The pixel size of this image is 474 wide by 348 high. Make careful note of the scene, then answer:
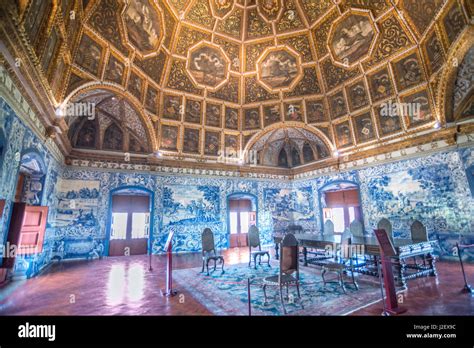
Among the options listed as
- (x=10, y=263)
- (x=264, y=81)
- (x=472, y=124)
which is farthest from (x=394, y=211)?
(x=10, y=263)

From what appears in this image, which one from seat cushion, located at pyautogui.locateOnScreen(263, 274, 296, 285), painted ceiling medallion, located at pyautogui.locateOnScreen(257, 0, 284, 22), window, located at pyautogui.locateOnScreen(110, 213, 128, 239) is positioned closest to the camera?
seat cushion, located at pyautogui.locateOnScreen(263, 274, 296, 285)

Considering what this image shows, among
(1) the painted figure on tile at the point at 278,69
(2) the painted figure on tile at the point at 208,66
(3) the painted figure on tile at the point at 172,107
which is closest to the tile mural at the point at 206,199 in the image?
(3) the painted figure on tile at the point at 172,107

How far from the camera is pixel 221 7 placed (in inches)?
437

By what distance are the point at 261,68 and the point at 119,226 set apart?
11.5 m

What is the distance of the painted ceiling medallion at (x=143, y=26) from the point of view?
8.97m

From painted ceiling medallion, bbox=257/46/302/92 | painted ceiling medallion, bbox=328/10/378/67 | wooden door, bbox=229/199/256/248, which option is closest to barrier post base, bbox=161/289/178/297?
wooden door, bbox=229/199/256/248

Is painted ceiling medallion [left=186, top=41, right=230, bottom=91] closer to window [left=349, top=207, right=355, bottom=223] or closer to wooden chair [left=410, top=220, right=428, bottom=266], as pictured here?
window [left=349, top=207, right=355, bottom=223]

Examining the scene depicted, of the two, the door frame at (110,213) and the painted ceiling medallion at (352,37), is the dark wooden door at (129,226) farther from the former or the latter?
the painted ceiling medallion at (352,37)

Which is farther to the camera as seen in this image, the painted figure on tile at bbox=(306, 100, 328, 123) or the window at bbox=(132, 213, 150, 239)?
the painted figure on tile at bbox=(306, 100, 328, 123)

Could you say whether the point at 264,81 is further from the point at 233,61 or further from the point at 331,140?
the point at 331,140

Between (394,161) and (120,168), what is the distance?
13595mm

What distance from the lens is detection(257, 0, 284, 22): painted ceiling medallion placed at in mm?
11136

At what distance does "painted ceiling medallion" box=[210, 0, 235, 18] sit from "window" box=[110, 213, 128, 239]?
11.1m

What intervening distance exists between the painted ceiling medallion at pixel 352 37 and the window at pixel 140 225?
12.9m
